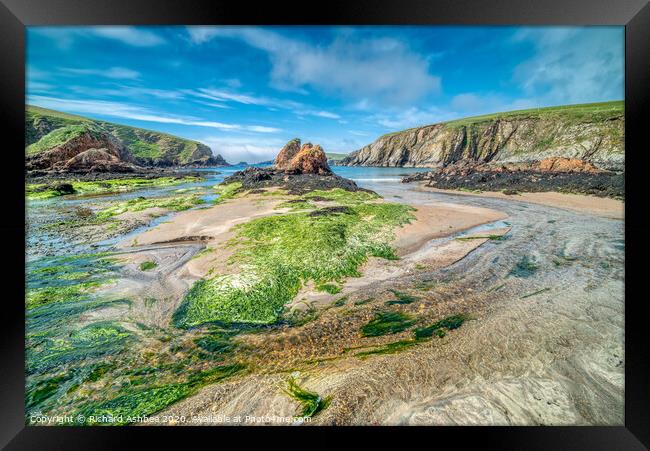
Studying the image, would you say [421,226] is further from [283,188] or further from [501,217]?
[283,188]

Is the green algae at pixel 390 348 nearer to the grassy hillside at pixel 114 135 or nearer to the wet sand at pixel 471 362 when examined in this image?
the wet sand at pixel 471 362

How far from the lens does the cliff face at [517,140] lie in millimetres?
7199

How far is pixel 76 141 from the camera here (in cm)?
1631

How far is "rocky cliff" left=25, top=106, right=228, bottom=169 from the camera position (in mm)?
3432

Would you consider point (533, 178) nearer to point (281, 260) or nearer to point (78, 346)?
point (281, 260)

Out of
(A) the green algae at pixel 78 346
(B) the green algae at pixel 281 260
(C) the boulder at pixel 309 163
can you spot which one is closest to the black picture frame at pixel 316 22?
(A) the green algae at pixel 78 346

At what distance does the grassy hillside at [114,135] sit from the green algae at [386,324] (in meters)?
4.37

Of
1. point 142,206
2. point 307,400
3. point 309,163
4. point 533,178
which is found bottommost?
point 307,400

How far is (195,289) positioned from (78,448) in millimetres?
2410

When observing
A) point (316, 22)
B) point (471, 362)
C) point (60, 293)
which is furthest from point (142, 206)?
point (471, 362)

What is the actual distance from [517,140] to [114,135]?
45893 mm

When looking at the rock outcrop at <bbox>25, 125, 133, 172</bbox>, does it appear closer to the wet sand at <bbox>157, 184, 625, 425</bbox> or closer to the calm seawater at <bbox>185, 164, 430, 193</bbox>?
the calm seawater at <bbox>185, 164, 430, 193</bbox>

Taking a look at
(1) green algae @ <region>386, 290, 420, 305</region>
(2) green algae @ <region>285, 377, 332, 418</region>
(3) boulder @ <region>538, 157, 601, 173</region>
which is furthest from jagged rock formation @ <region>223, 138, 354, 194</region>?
(3) boulder @ <region>538, 157, 601, 173</region>
